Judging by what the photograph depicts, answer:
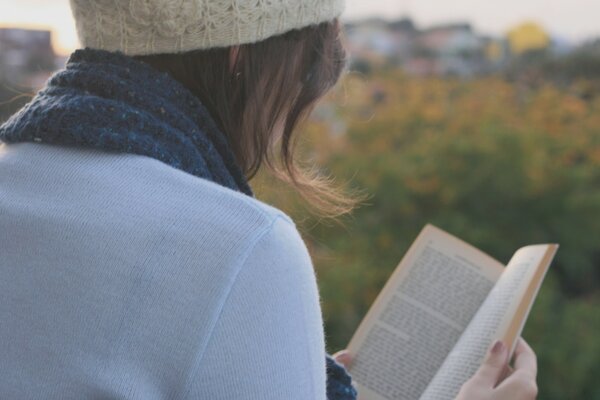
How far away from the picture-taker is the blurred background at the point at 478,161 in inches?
115

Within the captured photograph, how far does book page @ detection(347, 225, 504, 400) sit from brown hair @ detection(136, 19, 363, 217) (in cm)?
50

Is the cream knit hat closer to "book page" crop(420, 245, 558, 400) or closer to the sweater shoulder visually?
the sweater shoulder

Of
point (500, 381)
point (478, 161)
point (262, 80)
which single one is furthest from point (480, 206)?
point (262, 80)

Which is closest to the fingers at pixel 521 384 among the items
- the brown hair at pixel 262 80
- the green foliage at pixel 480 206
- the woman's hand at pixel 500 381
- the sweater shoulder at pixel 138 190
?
the woman's hand at pixel 500 381

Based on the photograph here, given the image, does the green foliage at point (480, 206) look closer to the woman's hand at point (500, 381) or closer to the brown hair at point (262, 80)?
the woman's hand at point (500, 381)

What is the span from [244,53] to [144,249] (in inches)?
14.3

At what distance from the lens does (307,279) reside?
1.03m

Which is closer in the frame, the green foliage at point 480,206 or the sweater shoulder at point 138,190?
A: the sweater shoulder at point 138,190

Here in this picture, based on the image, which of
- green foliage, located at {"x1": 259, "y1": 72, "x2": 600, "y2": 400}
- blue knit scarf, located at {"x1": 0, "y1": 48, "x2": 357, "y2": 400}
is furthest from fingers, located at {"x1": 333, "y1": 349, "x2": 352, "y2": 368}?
green foliage, located at {"x1": 259, "y1": 72, "x2": 600, "y2": 400}

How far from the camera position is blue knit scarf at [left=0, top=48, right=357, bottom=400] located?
1065 mm

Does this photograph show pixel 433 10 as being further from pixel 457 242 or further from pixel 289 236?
pixel 289 236

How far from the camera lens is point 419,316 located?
180 centimetres

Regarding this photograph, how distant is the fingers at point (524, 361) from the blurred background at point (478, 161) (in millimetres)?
567

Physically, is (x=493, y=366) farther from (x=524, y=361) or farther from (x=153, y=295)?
(x=153, y=295)
